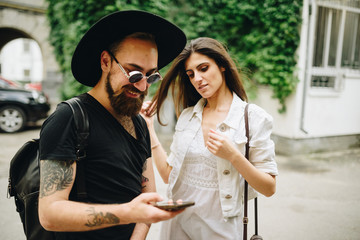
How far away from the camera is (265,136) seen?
1717mm

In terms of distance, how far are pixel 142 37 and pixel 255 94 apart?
21.2ft

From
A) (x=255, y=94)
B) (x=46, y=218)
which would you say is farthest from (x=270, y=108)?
(x=46, y=218)

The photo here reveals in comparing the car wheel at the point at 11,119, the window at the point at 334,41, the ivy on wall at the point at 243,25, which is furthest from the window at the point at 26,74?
the window at the point at 334,41

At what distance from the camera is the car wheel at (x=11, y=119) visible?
26.2 ft

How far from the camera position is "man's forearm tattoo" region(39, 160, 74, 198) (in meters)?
1.18

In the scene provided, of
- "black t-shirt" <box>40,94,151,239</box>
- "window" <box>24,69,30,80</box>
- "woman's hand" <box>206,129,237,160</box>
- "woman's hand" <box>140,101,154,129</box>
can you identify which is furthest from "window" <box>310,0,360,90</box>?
"window" <box>24,69,30,80</box>

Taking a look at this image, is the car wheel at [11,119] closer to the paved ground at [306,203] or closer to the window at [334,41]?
the paved ground at [306,203]

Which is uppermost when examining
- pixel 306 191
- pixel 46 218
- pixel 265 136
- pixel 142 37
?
pixel 142 37

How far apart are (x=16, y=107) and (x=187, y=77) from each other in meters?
7.69

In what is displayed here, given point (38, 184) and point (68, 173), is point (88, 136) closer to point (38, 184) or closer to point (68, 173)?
point (68, 173)

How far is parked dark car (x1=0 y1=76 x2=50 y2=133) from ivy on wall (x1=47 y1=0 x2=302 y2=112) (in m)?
1.05

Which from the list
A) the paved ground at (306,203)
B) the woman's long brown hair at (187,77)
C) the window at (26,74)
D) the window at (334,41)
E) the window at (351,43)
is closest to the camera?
the woman's long brown hair at (187,77)

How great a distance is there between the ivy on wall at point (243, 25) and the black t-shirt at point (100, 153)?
4.99m

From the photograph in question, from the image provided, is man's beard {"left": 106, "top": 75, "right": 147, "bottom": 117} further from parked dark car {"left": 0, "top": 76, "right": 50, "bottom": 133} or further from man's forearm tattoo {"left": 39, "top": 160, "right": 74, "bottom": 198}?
Result: parked dark car {"left": 0, "top": 76, "right": 50, "bottom": 133}
